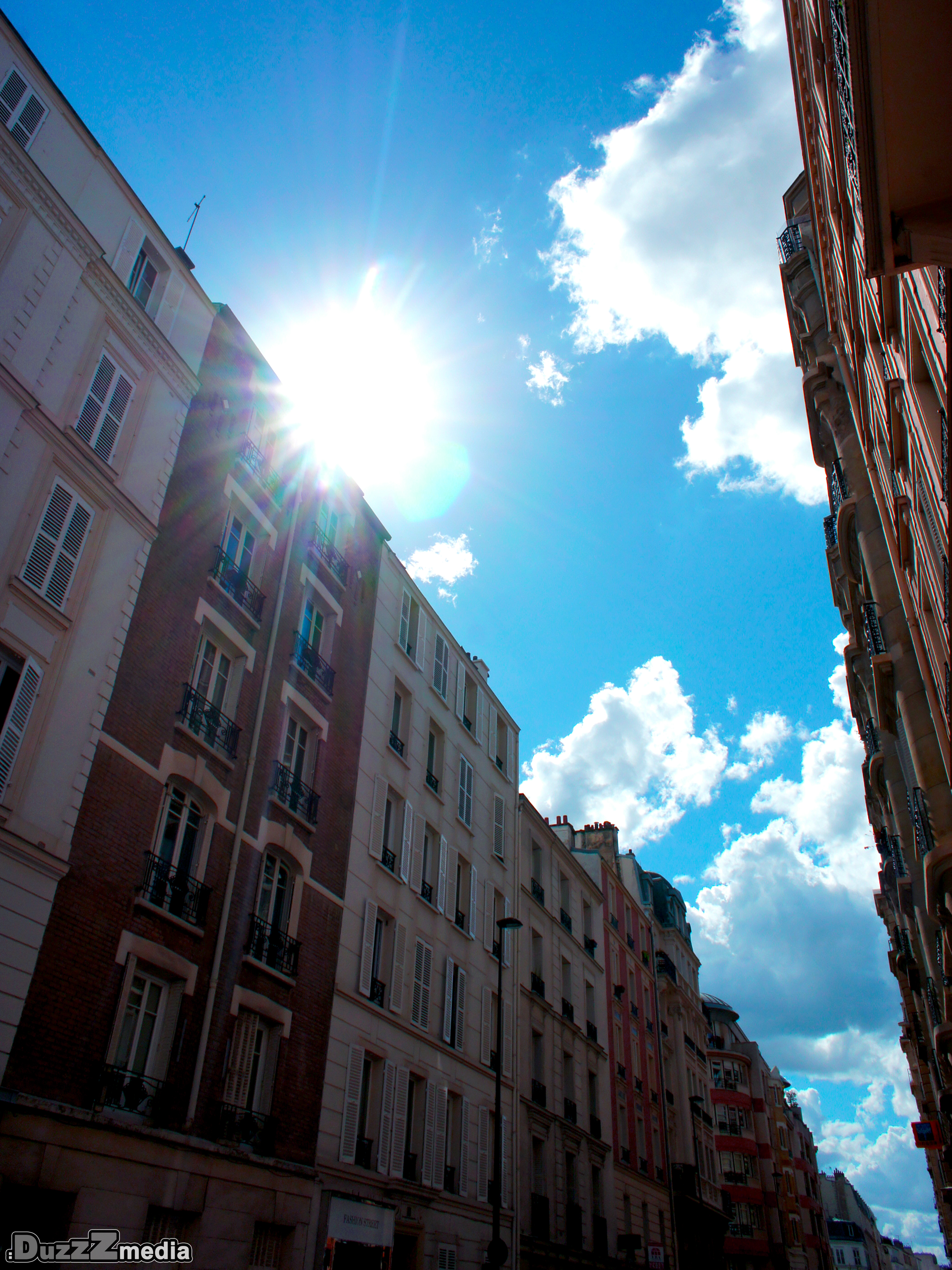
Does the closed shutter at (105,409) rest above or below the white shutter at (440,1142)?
above

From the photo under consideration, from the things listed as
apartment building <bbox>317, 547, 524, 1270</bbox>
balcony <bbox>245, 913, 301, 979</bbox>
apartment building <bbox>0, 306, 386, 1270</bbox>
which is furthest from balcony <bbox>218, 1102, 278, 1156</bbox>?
balcony <bbox>245, 913, 301, 979</bbox>

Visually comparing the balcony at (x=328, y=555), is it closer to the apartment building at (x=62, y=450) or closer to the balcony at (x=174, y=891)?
the apartment building at (x=62, y=450)

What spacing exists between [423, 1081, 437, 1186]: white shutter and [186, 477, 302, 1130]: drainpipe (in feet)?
27.2

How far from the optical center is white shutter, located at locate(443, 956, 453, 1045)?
22797 millimetres

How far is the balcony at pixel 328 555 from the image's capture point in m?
21.3

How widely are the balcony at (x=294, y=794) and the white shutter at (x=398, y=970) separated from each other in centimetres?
426

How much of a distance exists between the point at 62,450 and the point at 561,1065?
2544 cm

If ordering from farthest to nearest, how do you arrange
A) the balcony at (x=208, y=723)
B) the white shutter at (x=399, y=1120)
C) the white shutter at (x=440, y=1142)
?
1. the white shutter at (x=440, y=1142)
2. the white shutter at (x=399, y=1120)
3. the balcony at (x=208, y=723)

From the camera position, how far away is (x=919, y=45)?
5660 millimetres

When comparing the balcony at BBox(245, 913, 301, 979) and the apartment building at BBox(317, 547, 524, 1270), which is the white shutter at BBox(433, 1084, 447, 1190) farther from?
the balcony at BBox(245, 913, 301, 979)

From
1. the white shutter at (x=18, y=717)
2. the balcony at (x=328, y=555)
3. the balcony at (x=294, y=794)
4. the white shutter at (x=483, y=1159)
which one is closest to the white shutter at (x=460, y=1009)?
the white shutter at (x=483, y=1159)

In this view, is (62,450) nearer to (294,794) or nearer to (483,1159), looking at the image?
(294,794)

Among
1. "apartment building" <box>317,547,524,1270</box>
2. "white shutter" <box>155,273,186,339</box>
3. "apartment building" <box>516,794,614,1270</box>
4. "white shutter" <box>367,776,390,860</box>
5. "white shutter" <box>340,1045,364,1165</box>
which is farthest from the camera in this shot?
"apartment building" <box>516,794,614,1270</box>

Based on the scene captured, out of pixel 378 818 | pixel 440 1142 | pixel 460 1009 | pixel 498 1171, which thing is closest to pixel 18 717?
pixel 378 818
